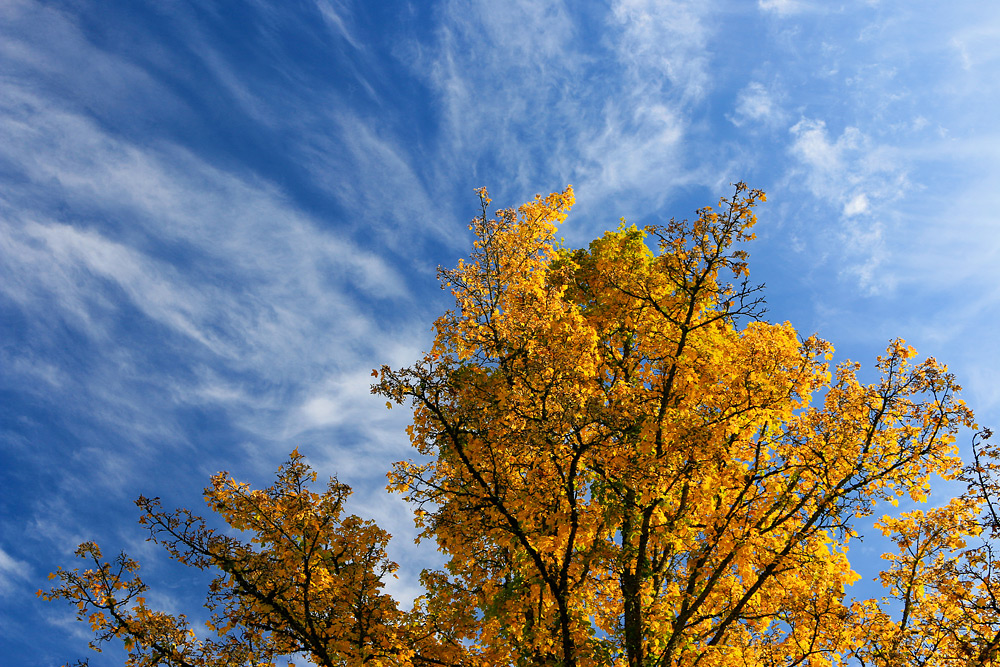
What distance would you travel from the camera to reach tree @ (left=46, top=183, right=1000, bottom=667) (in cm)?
1012

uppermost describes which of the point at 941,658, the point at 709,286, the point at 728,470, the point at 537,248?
the point at 537,248

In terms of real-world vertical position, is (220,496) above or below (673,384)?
below

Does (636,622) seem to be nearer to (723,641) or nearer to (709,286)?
(723,641)

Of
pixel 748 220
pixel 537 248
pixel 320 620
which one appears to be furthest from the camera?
pixel 537 248

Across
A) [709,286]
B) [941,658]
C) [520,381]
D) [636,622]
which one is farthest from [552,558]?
[941,658]

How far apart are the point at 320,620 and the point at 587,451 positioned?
511 cm

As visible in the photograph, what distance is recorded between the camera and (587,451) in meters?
10.4

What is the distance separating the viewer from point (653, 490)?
11.1m

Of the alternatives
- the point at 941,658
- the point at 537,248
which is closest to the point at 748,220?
the point at 537,248

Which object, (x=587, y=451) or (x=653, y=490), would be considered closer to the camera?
(x=587, y=451)

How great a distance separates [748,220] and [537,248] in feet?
14.2

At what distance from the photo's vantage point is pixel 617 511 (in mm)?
11688

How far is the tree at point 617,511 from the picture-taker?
10.1 metres

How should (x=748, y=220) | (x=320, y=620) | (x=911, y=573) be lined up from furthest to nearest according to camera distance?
(x=911, y=573) → (x=748, y=220) → (x=320, y=620)
